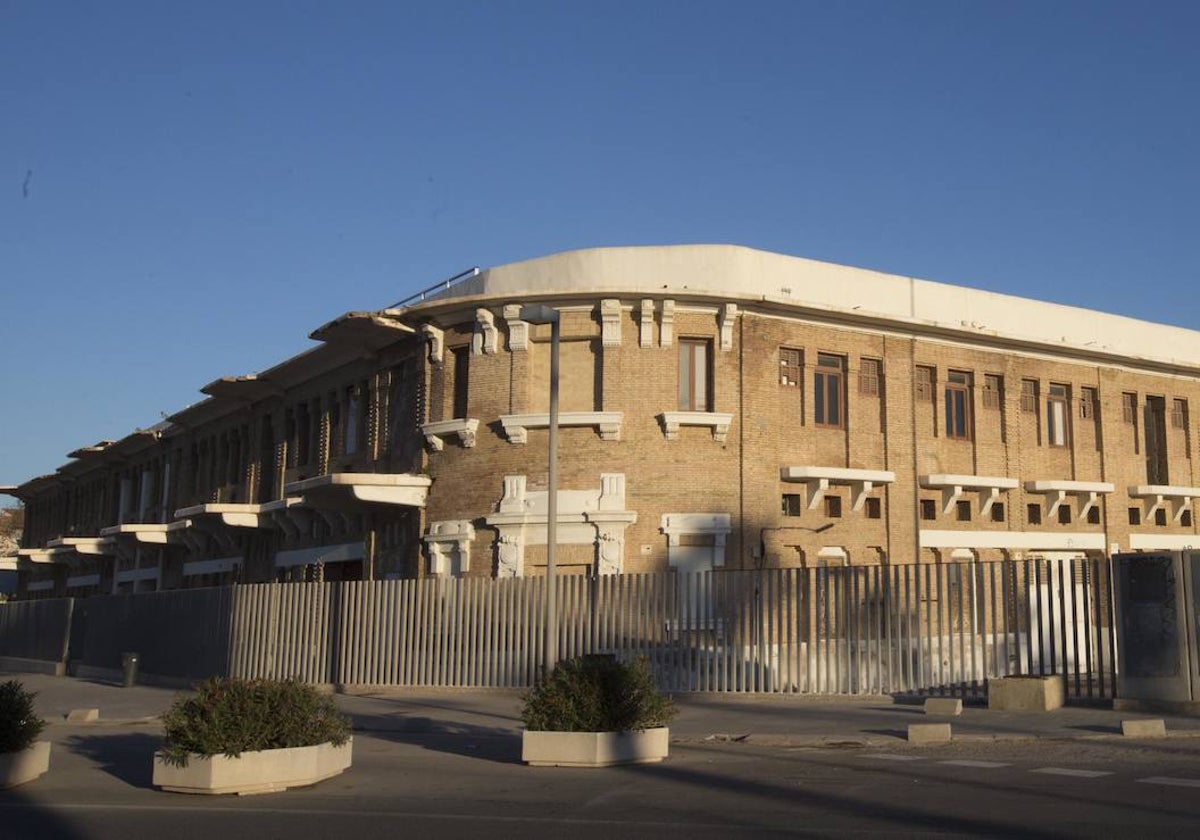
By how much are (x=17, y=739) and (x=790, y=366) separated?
20.5 metres

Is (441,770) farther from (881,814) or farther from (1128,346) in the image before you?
(1128,346)

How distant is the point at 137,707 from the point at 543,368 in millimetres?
11228

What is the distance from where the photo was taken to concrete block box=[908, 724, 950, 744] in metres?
15.5

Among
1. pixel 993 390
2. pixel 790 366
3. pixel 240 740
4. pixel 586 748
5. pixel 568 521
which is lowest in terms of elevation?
pixel 586 748

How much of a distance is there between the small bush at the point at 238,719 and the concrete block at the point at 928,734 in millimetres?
7133

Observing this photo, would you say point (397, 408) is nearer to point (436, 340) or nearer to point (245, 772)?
point (436, 340)

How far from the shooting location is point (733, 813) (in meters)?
10.7

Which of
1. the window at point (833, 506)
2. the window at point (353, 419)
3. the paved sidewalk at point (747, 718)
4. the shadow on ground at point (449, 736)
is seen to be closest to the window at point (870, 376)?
the window at point (833, 506)

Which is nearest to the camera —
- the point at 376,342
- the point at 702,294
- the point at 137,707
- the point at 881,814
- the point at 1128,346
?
the point at 881,814

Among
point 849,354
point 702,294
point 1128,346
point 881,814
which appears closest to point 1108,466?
point 1128,346

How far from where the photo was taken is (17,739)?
43.8ft

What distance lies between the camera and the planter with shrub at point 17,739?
521 inches

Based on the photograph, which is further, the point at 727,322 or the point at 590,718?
the point at 727,322

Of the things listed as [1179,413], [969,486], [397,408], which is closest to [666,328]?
[397,408]
